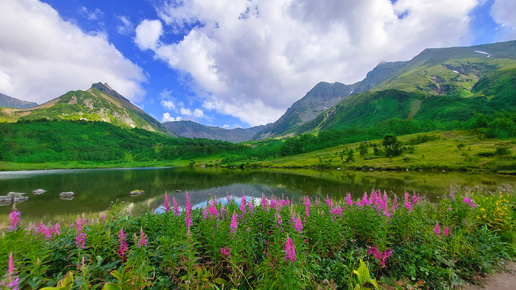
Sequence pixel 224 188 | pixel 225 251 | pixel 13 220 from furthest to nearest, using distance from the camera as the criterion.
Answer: pixel 224 188
pixel 225 251
pixel 13 220

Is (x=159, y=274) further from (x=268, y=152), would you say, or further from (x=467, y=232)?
(x=268, y=152)

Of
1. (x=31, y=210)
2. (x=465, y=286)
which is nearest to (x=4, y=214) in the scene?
(x=31, y=210)

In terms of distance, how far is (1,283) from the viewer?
8.58 ft

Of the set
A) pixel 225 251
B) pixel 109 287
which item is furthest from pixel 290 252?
pixel 109 287

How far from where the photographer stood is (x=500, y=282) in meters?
5.62

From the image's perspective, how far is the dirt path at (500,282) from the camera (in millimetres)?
5434

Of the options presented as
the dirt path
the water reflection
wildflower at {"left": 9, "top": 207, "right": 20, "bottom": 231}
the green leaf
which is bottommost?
the water reflection

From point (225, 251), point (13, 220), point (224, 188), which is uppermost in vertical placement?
point (13, 220)

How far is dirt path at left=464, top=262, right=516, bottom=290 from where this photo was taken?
543 cm

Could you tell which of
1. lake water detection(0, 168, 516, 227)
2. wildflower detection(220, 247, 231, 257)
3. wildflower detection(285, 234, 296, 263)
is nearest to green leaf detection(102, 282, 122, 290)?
wildflower detection(220, 247, 231, 257)

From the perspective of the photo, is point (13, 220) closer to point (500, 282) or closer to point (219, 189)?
point (500, 282)

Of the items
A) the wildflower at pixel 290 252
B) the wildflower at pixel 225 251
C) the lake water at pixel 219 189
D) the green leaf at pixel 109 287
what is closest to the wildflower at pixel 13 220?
the green leaf at pixel 109 287

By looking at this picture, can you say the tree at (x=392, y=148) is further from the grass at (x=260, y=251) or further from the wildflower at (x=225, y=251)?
the wildflower at (x=225, y=251)

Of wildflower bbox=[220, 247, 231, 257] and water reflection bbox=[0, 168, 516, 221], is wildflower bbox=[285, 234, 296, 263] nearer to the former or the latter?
wildflower bbox=[220, 247, 231, 257]
